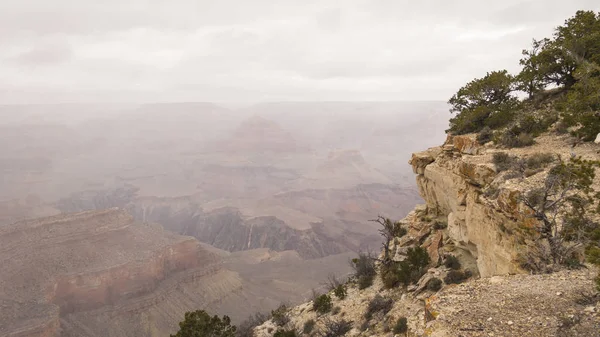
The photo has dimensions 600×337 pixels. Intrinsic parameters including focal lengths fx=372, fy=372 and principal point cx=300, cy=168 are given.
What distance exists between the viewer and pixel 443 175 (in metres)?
19.2

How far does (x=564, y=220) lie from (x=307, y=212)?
130 meters

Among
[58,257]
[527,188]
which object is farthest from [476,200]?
[58,257]

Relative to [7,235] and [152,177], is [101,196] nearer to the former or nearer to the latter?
[152,177]

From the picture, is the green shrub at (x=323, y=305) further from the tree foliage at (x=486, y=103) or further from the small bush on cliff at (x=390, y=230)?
the tree foliage at (x=486, y=103)

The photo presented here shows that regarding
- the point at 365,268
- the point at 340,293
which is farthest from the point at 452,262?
the point at 340,293

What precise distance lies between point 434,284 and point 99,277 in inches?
2189

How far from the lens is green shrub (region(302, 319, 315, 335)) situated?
18.8m

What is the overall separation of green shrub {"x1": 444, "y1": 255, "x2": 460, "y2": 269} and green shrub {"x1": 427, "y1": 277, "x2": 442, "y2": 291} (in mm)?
1547

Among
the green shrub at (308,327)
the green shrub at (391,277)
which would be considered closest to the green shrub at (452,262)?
the green shrub at (391,277)

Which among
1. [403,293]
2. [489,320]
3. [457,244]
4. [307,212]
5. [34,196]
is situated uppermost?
[489,320]

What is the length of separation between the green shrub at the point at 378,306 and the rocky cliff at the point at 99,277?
43384 mm

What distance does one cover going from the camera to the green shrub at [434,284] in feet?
50.4

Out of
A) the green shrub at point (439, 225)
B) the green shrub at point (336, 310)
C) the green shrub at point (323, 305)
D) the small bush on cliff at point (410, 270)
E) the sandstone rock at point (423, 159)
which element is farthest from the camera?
the sandstone rock at point (423, 159)

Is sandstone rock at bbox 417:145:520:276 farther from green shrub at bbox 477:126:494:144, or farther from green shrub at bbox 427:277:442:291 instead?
green shrub at bbox 477:126:494:144
